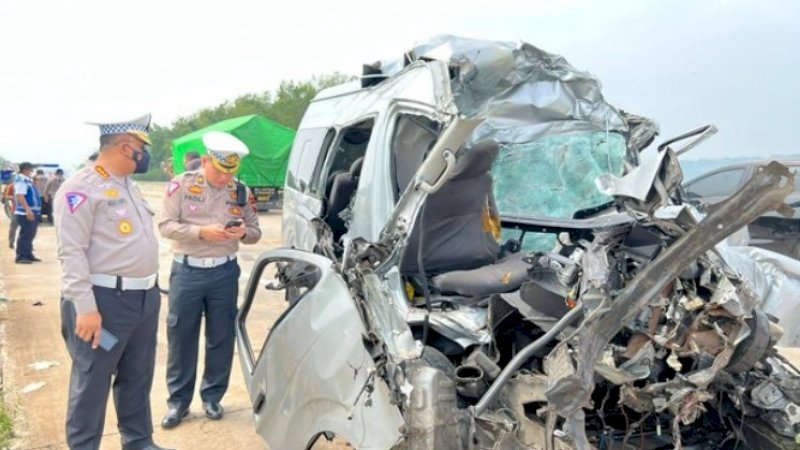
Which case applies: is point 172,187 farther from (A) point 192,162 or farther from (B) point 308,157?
(A) point 192,162

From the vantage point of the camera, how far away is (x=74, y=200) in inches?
123

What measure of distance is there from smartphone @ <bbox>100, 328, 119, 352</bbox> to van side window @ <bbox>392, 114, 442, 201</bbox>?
166cm

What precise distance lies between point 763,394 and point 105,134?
10.5 ft

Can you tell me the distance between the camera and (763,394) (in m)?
2.53

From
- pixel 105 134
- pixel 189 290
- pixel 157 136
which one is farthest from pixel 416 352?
pixel 157 136

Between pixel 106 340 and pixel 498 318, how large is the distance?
1.97 m

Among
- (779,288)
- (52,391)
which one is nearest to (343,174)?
(52,391)

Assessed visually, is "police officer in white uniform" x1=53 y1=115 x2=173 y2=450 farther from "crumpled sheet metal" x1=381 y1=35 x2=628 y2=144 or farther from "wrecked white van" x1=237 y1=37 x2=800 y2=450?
"crumpled sheet metal" x1=381 y1=35 x2=628 y2=144

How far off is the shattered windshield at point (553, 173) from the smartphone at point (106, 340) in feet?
7.82

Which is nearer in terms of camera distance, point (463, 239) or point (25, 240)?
point (463, 239)

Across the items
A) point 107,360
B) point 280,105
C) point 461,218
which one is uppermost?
point 461,218

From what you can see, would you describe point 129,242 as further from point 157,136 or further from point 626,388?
point 157,136

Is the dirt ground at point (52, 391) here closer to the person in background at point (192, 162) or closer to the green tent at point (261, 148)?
the person in background at point (192, 162)

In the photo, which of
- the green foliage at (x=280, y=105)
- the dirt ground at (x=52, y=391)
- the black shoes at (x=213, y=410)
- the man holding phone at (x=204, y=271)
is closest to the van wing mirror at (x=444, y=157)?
the man holding phone at (x=204, y=271)
